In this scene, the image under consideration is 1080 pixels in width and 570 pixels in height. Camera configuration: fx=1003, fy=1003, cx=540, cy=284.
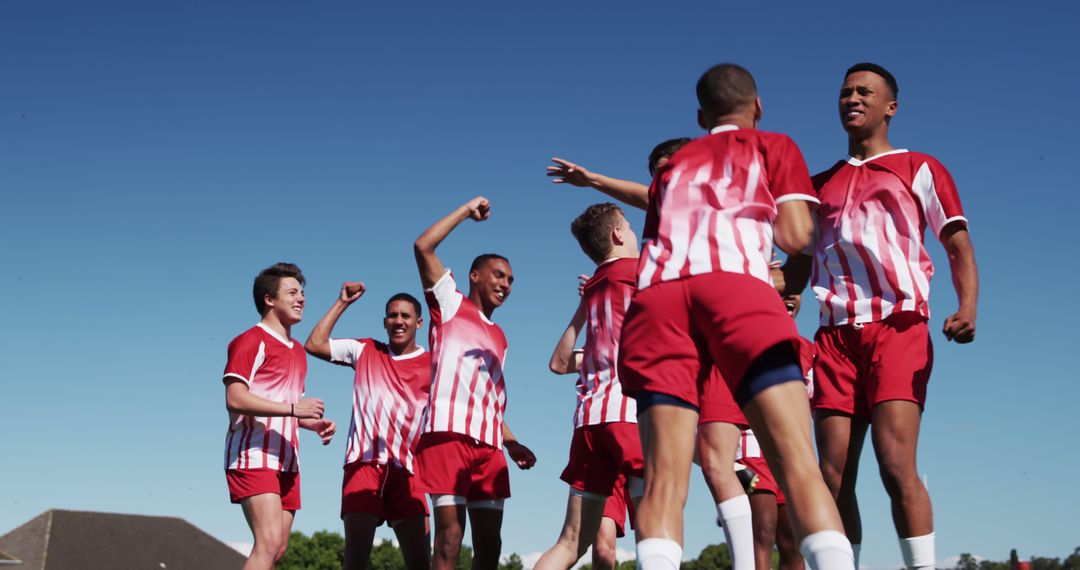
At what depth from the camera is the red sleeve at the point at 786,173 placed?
4.36 metres

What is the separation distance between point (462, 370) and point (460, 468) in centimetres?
80

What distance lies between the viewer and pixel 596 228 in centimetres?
732

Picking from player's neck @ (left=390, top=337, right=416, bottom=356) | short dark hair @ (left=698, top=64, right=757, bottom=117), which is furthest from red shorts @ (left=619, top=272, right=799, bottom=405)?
player's neck @ (left=390, top=337, right=416, bottom=356)

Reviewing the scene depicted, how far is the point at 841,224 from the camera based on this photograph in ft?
19.1

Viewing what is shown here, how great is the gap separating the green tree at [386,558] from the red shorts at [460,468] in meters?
83.5

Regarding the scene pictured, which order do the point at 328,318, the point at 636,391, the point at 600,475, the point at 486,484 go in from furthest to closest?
the point at 328,318 < the point at 486,484 < the point at 600,475 < the point at 636,391

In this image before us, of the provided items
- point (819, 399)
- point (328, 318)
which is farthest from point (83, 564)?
point (819, 399)

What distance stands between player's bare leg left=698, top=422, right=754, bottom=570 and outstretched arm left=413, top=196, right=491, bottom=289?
2.91m

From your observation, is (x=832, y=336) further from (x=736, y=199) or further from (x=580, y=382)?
(x=580, y=382)

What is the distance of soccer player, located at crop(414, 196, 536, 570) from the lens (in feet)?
26.2

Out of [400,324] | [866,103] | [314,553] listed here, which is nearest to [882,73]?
[866,103]

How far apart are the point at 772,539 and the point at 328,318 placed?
16.5 ft

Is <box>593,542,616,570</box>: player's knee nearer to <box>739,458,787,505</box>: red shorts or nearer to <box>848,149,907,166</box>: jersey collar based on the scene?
<box>739,458,787,505</box>: red shorts

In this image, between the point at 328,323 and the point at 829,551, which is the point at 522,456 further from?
the point at 829,551
